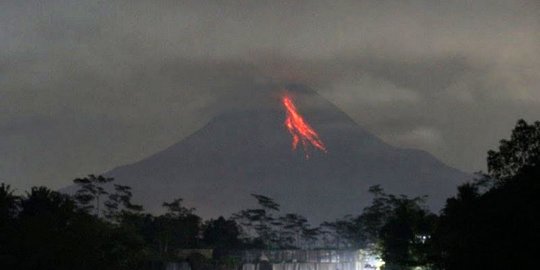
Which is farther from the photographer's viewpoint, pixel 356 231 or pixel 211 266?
pixel 356 231

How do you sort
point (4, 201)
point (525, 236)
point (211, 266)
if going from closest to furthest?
point (525, 236)
point (4, 201)
point (211, 266)

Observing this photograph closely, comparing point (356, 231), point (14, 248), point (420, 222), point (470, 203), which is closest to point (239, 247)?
point (356, 231)

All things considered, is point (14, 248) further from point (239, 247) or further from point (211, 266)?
point (239, 247)

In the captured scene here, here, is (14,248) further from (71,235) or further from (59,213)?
(59,213)

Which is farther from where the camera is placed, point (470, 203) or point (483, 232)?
point (470, 203)

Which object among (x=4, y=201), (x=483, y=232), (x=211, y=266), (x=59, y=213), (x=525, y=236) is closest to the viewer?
(x=525, y=236)

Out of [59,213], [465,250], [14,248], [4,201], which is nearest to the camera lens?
[465,250]

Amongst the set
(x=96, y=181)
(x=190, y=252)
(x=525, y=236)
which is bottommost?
(x=525, y=236)

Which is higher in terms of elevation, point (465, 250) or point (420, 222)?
point (420, 222)

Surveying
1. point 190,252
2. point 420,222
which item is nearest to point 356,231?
point 190,252
